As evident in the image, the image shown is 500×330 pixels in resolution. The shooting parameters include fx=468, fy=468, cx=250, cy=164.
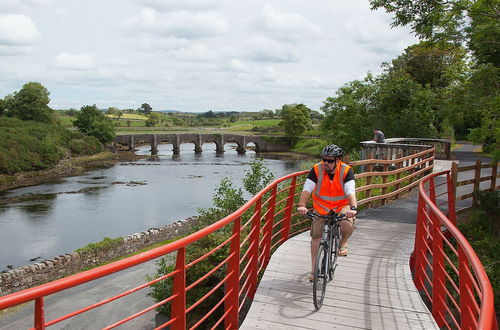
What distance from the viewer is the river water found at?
29.7 meters

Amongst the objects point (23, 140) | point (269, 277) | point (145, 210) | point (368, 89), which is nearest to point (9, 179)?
point (23, 140)

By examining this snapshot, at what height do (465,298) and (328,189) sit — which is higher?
(328,189)

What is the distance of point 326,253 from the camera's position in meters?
5.72

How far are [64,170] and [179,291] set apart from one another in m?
65.7

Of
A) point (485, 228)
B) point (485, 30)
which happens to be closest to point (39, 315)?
point (485, 228)

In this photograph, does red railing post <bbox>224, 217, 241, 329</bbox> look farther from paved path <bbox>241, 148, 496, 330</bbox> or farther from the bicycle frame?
the bicycle frame

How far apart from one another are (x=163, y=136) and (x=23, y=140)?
3594 cm

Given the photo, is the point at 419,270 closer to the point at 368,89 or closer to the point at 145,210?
the point at 145,210

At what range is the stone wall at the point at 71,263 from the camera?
2236 cm

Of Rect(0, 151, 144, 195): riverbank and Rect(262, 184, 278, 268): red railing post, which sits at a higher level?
Rect(262, 184, 278, 268): red railing post

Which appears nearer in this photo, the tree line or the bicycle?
the bicycle

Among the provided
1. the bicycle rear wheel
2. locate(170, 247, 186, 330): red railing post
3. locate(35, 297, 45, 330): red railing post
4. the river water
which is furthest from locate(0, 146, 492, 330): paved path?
the river water

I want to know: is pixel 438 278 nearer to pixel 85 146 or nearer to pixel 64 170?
pixel 64 170

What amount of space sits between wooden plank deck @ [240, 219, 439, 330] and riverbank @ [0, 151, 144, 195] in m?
42.4
